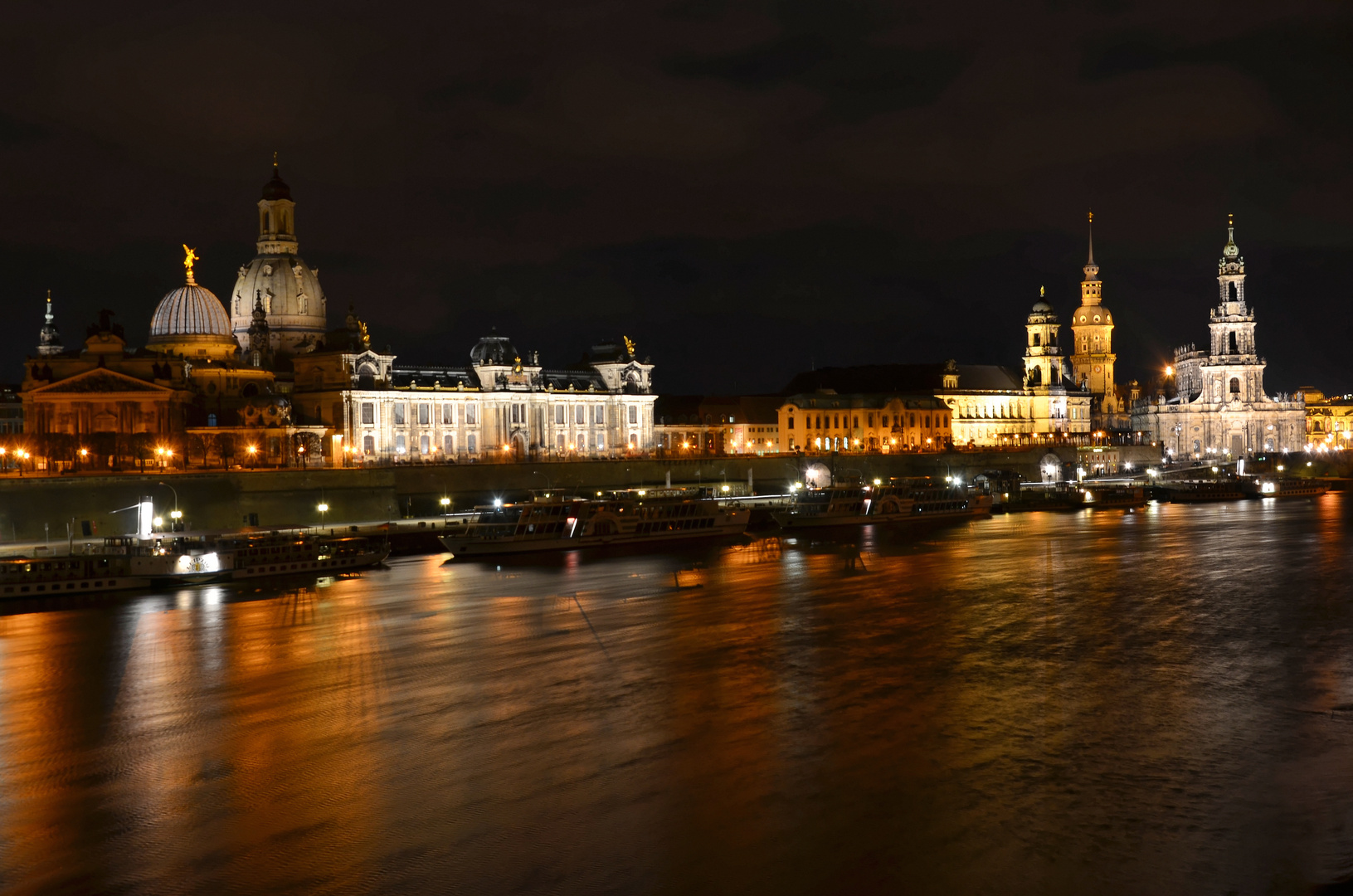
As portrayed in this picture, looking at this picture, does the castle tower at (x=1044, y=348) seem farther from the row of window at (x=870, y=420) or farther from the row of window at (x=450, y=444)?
the row of window at (x=450, y=444)

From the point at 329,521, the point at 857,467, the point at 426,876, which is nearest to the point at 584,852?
the point at 426,876

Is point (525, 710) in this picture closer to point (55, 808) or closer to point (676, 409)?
point (55, 808)

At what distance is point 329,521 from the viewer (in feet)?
238

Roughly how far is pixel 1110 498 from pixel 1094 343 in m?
79.6

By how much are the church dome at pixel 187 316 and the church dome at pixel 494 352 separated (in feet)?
63.2

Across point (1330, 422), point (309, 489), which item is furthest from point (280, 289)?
point (1330, 422)

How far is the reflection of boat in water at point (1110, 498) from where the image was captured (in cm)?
9812

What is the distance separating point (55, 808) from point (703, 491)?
70835 mm

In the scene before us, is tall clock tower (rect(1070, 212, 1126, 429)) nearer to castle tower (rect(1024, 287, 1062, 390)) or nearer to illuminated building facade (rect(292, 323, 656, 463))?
castle tower (rect(1024, 287, 1062, 390))

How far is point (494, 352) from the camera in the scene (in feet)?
334

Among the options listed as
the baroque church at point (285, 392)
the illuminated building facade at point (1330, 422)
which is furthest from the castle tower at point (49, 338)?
the illuminated building facade at point (1330, 422)

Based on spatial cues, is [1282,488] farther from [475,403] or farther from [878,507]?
[475,403]

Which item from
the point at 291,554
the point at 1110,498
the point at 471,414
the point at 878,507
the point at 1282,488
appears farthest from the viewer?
the point at 1282,488

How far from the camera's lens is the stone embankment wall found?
63.1 m
